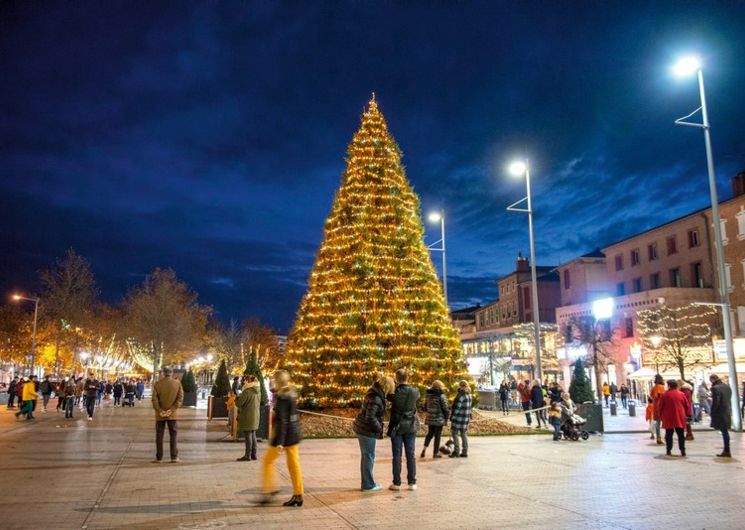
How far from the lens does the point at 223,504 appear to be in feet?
28.1

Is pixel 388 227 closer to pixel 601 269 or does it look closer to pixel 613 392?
pixel 613 392

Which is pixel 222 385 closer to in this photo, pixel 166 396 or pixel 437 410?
pixel 166 396

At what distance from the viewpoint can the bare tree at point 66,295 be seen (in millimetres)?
54188

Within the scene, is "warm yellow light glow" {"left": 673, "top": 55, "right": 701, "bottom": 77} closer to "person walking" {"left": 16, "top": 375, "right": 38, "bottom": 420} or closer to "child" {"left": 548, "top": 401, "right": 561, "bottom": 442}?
"child" {"left": 548, "top": 401, "right": 561, "bottom": 442}

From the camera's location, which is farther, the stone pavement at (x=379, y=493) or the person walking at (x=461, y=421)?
the person walking at (x=461, y=421)

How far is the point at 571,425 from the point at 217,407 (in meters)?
13.5

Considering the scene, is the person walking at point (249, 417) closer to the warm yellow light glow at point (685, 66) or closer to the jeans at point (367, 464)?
the jeans at point (367, 464)

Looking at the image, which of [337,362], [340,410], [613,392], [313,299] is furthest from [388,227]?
[613,392]

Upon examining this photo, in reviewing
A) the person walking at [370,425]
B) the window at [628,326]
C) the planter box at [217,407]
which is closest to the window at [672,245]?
the window at [628,326]

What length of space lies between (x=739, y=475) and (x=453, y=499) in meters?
5.73

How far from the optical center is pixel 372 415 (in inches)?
376

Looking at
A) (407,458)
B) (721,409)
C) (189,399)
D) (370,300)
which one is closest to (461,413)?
(407,458)

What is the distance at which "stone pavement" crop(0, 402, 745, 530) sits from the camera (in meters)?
7.63

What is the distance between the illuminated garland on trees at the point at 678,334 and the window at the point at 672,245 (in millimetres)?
5311
